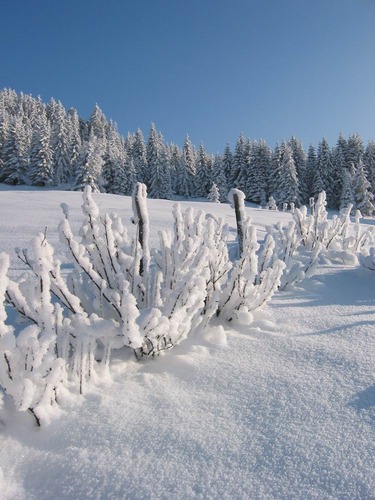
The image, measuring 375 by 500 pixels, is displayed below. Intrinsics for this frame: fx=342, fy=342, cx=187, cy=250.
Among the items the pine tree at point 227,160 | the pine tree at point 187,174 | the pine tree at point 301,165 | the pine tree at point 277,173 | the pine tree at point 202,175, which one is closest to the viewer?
the pine tree at point 277,173

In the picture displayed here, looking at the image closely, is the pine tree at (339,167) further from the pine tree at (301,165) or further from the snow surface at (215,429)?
the snow surface at (215,429)

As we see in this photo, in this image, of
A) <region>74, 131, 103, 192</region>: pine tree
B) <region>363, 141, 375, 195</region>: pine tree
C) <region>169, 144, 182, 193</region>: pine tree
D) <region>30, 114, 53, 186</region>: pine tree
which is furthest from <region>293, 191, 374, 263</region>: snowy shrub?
<region>169, 144, 182, 193</region>: pine tree

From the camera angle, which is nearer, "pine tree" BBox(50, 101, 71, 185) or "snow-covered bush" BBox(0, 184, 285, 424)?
"snow-covered bush" BBox(0, 184, 285, 424)

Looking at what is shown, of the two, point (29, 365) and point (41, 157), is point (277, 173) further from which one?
point (29, 365)

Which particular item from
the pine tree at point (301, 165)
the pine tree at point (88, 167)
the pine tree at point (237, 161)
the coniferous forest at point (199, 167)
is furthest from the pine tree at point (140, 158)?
the pine tree at point (301, 165)

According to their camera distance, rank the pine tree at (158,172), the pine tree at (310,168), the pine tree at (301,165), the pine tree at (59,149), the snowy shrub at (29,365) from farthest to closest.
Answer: the pine tree at (158,172) < the pine tree at (59,149) < the pine tree at (310,168) < the pine tree at (301,165) < the snowy shrub at (29,365)

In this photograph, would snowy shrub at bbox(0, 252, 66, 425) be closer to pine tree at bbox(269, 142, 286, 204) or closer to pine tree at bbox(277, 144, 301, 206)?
pine tree at bbox(277, 144, 301, 206)

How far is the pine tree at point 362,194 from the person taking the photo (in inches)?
1481

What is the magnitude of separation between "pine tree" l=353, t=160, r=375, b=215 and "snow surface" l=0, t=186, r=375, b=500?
131ft

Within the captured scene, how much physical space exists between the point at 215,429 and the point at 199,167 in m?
54.1

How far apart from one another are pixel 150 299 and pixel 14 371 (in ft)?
3.35

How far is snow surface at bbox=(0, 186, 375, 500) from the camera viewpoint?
1.25 meters

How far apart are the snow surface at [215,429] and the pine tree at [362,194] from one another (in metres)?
40.1

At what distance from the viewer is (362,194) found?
37781 mm
